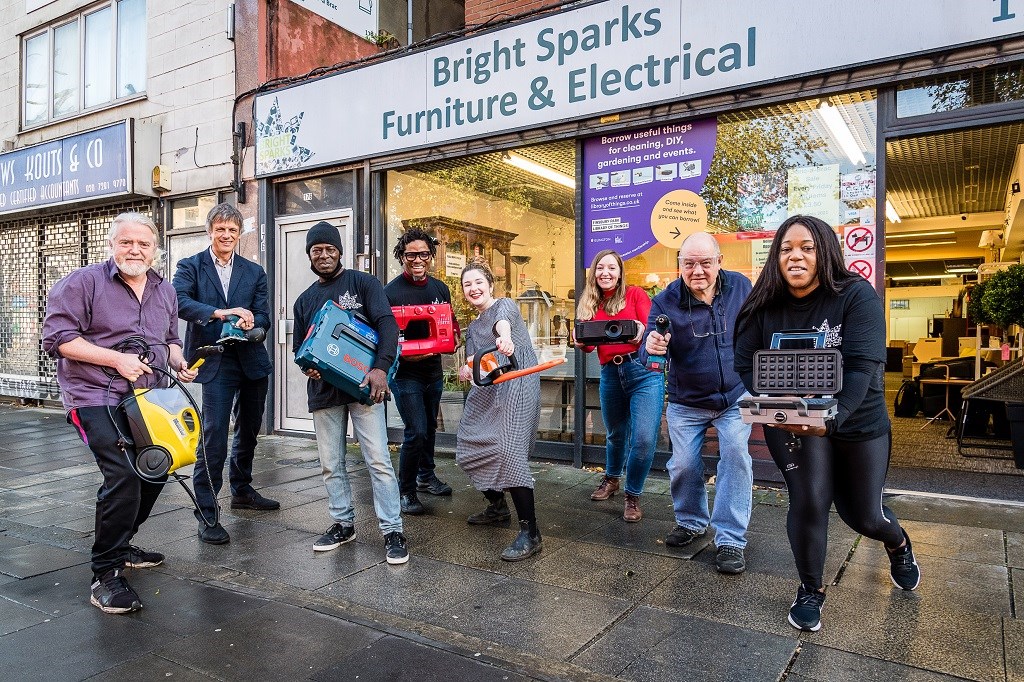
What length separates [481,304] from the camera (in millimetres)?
4316

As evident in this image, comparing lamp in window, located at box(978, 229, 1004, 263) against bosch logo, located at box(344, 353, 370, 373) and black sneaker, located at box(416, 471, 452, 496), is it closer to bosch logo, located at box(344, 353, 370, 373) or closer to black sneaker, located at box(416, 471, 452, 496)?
black sneaker, located at box(416, 471, 452, 496)

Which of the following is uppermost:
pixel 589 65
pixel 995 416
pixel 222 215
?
pixel 589 65

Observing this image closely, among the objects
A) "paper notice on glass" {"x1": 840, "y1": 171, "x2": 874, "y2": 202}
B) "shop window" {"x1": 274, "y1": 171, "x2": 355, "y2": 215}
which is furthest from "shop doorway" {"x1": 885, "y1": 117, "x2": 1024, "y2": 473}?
"shop window" {"x1": 274, "y1": 171, "x2": 355, "y2": 215}

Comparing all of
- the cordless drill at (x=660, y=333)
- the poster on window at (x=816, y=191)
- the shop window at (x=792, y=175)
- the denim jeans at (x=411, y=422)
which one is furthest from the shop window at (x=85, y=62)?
the cordless drill at (x=660, y=333)

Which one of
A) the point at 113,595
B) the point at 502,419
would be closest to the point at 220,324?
the point at 113,595

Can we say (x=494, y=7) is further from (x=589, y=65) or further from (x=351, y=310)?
(x=351, y=310)

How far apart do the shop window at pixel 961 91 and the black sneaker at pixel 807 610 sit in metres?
3.78

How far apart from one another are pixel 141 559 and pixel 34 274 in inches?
390

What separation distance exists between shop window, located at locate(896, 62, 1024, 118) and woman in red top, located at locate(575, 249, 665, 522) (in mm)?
2439

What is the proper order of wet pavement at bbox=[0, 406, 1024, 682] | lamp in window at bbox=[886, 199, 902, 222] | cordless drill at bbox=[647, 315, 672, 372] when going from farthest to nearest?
lamp in window at bbox=[886, 199, 902, 222] < cordless drill at bbox=[647, 315, 672, 372] < wet pavement at bbox=[0, 406, 1024, 682]

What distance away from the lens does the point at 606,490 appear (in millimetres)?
5438

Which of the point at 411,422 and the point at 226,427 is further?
the point at 411,422

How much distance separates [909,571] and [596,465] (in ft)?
10.7

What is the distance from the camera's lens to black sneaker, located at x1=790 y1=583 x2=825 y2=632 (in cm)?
309
